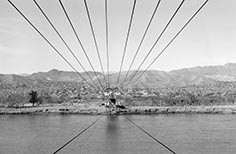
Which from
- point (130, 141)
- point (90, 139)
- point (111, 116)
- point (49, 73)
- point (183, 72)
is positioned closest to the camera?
point (130, 141)

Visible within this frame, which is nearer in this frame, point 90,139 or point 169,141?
point 169,141

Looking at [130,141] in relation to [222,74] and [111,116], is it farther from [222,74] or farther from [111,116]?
[222,74]

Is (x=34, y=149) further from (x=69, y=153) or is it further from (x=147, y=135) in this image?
(x=147, y=135)

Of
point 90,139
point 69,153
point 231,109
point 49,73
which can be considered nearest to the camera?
point 69,153

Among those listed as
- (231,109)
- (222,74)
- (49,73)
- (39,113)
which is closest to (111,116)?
(39,113)

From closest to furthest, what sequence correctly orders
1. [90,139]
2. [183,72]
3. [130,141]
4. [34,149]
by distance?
[34,149] → [130,141] → [90,139] → [183,72]

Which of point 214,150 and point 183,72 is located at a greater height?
point 183,72

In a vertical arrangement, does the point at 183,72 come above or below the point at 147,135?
above

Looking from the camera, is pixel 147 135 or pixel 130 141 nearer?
pixel 130 141

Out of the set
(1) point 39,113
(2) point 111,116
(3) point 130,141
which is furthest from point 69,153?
(1) point 39,113
